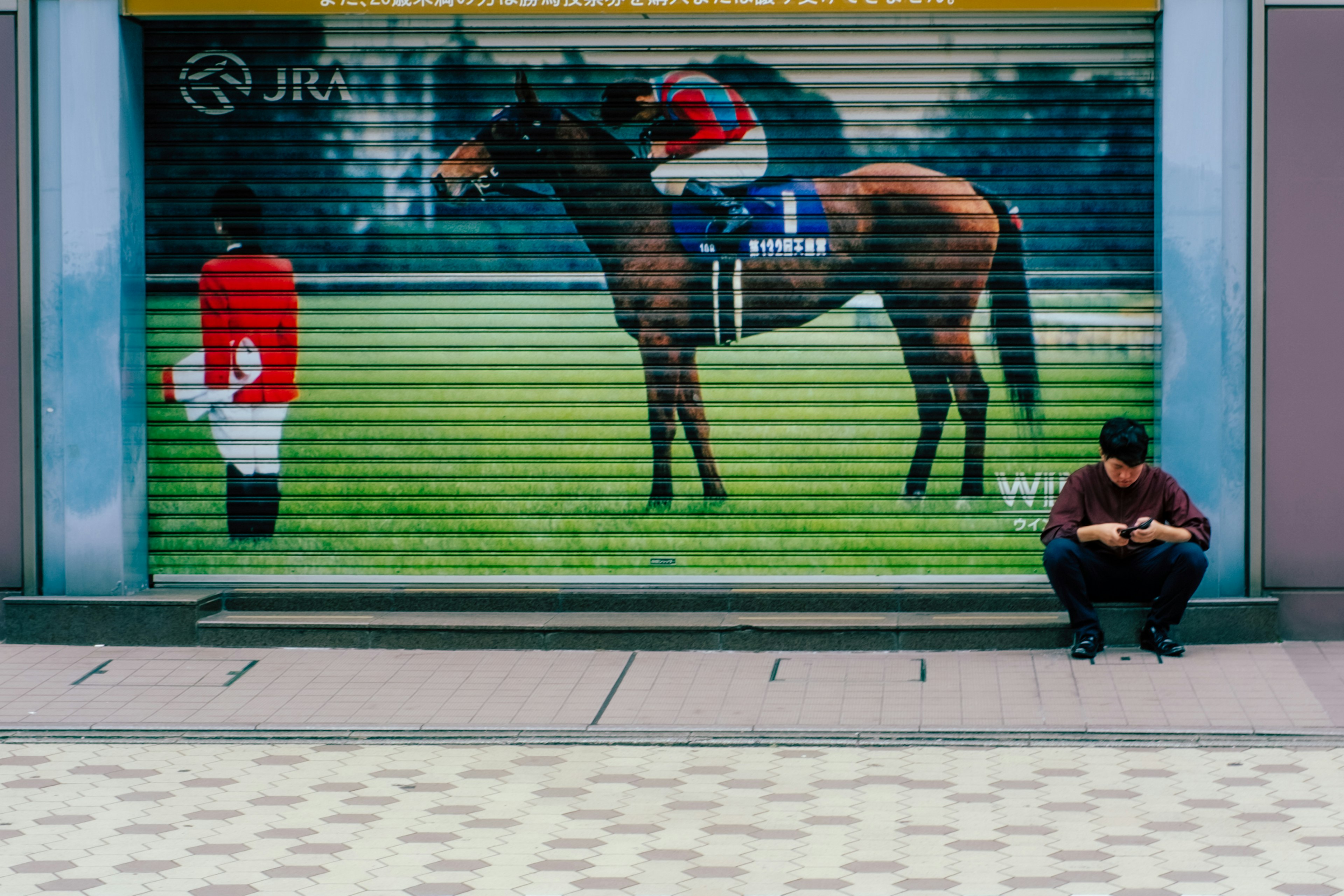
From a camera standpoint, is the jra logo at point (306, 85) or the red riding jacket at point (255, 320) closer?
the jra logo at point (306, 85)

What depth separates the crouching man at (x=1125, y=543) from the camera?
8227 millimetres

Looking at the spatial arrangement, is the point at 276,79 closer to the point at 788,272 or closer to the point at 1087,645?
the point at 788,272

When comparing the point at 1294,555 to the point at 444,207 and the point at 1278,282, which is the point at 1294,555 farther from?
the point at 444,207

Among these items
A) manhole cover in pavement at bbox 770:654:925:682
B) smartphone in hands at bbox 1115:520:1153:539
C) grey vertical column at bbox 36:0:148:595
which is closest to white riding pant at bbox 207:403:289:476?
grey vertical column at bbox 36:0:148:595

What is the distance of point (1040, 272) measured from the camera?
9.17m

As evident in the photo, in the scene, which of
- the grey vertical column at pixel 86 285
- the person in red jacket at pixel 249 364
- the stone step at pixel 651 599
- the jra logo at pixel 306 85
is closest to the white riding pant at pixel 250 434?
the person in red jacket at pixel 249 364

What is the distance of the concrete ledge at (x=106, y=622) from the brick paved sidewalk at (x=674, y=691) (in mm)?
84

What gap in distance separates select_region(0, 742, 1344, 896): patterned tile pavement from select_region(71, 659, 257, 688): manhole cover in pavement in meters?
1.02

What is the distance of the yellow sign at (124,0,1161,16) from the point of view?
29.1ft

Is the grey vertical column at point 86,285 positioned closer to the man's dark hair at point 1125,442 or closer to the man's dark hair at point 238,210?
the man's dark hair at point 238,210

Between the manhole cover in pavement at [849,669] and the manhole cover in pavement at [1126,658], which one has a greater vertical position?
the manhole cover in pavement at [1126,658]

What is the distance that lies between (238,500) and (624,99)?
10.8 feet

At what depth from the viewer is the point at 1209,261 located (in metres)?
8.73

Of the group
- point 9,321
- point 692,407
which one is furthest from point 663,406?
point 9,321
